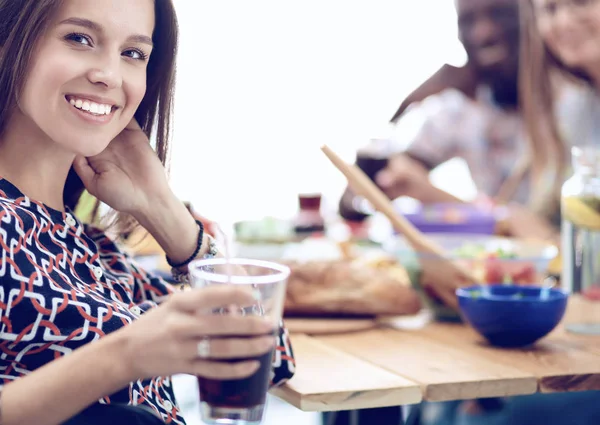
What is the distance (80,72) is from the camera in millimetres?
1072

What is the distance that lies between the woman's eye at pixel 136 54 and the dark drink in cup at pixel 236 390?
Answer: 55 centimetres

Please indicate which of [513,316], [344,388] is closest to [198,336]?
[344,388]

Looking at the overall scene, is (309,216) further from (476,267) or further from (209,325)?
(209,325)

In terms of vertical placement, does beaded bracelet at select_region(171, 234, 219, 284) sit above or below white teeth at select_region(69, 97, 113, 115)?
below

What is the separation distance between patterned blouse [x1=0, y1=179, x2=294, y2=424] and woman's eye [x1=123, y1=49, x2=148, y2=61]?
0.82 feet

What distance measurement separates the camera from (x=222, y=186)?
181 inches

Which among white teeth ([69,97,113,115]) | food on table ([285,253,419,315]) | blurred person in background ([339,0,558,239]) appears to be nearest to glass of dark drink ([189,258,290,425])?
white teeth ([69,97,113,115])

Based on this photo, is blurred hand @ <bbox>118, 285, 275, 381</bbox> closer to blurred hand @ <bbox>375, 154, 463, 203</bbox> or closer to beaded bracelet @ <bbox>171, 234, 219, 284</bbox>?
beaded bracelet @ <bbox>171, 234, 219, 284</bbox>

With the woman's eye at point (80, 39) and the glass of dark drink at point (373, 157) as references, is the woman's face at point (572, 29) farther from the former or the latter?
the woman's eye at point (80, 39)

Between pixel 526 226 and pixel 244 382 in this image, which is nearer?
pixel 244 382

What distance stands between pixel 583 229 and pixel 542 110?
4.50 ft

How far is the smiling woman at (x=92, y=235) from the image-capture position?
0.78m

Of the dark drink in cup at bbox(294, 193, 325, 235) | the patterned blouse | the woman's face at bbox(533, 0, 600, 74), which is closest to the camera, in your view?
the patterned blouse

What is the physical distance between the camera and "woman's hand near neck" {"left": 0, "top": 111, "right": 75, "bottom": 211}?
1.14 metres
